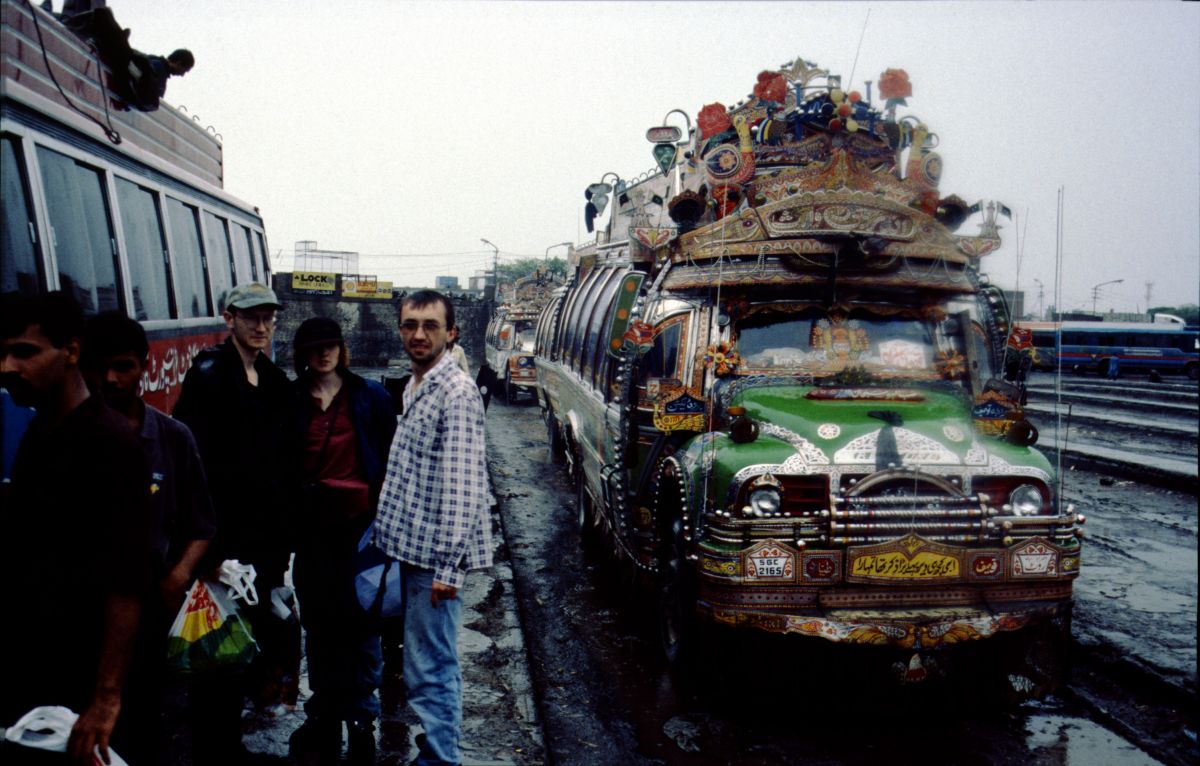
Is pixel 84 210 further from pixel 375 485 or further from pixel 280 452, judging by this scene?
pixel 375 485

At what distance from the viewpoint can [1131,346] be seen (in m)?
45.1

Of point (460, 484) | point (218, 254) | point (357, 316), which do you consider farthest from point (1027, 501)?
point (357, 316)

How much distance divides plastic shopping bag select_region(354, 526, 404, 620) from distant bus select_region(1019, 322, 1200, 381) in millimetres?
45471

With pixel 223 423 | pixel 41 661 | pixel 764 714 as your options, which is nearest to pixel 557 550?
pixel 764 714

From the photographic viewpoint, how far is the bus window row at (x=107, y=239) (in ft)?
14.1

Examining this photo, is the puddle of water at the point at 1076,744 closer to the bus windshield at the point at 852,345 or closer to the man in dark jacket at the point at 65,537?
the bus windshield at the point at 852,345

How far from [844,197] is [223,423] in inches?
162

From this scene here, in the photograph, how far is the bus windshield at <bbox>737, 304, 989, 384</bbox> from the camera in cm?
621

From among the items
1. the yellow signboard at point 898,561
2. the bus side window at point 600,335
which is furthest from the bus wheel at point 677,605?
the bus side window at point 600,335

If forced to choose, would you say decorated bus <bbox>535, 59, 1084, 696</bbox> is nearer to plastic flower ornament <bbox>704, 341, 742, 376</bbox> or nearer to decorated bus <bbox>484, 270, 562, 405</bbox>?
plastic flower ornament <bbox>704, 341, 742, 376</bbox>

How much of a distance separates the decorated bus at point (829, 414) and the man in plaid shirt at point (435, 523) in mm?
1684

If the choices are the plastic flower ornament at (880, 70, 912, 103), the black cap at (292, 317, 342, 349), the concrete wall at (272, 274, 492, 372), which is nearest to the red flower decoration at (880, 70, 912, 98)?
the plastic flower ornament at (880, 70, 912, 103)

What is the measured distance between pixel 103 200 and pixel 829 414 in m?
4.61

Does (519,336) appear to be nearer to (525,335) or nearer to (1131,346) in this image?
(525,335)
